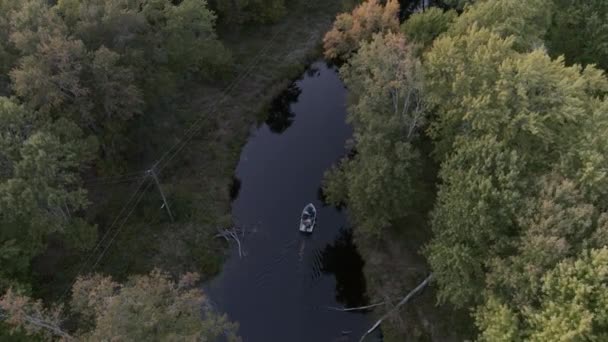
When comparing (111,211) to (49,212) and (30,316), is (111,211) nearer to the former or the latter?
(49,212)

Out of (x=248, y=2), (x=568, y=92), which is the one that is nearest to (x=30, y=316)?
(x=568, y=92)

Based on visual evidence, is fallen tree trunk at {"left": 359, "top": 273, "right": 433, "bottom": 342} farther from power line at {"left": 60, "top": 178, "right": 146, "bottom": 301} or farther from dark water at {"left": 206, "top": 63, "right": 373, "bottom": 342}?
power line at {"left": 60, "top": 178, "right": 146, "bottom": 301}

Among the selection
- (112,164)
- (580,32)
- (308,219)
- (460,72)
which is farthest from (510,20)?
(112,164)

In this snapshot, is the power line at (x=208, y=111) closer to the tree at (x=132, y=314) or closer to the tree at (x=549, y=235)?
the tree at (x=132, y=314)

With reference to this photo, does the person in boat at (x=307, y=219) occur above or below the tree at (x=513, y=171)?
below

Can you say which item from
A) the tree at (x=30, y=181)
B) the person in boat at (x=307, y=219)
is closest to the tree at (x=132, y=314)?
the tree at (x=30, y=181)
